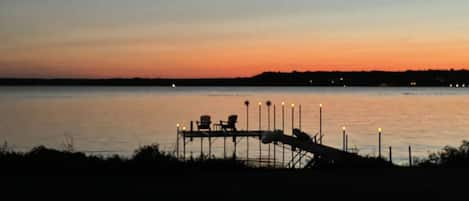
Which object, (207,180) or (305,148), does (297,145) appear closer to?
(305,148)

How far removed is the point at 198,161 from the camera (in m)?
13.1

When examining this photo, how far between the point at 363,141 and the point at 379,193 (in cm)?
4286

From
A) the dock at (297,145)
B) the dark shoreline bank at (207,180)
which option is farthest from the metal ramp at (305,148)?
the dark shoreline bank at (207,180)

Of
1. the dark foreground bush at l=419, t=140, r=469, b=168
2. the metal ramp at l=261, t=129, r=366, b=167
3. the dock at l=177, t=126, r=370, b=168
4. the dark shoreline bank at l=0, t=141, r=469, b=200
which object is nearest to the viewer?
the dark shoreline bank at l=0, t=141, r=469, b=200

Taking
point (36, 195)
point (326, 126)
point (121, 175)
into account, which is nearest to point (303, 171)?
point (121, 175)

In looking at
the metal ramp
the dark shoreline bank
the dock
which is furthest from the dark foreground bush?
the metal ramp

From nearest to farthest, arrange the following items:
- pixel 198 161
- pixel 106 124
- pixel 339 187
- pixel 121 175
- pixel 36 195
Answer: pixel 36 195
pixel 339 187
pixel 121 175
pixel 198 161
pixel 106 124

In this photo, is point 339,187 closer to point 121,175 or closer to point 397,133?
point 121,175

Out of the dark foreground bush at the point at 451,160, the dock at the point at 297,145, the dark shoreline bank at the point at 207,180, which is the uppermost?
the dark shoreline bank at the point at 207,180

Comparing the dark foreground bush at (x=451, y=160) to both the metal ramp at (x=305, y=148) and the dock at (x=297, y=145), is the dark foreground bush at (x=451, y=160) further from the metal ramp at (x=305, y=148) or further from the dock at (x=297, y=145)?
the metal ramp at (x=305, y=148)

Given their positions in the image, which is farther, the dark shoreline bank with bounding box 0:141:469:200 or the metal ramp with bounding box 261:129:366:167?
the metal ramp with bounding box 261:129:366:167

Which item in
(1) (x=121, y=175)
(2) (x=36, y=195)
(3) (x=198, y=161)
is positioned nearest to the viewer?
(2) (x=36, y=195)

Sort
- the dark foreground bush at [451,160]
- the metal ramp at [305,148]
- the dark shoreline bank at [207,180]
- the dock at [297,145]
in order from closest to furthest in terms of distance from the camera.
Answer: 1. the dark shoreline bank at [207,180]
2. the dark foreground bush at [451,160]
3. the metal ramp at [305,148]
4. the dock at [297,145]

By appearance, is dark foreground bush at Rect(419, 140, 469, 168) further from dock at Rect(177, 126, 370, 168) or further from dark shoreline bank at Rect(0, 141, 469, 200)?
dock at Rect(177, 126, 370, 168)
